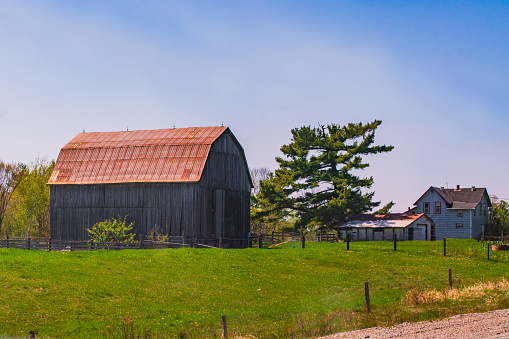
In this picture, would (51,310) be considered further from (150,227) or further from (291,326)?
(150,227)

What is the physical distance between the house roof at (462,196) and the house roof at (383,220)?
270 inches

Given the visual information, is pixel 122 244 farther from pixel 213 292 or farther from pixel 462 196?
pixel 462 196

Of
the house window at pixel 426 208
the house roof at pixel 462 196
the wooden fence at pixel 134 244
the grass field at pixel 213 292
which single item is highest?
the house roof at pixel 462 196

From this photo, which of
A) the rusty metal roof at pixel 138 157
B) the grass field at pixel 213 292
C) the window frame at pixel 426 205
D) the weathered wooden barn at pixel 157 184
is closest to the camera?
the grass field at pixel 213 292

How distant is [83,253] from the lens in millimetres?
32469

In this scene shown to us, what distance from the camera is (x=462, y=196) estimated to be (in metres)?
69.3

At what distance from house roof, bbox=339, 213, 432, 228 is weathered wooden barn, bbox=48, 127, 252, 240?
15741 mm

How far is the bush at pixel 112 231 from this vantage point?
4506cm

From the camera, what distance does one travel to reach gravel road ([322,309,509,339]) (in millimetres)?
17109

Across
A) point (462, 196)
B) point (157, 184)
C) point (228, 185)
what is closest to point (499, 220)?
point (462, 196)

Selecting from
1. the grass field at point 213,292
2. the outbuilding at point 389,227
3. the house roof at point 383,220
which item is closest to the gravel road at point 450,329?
the grass field at point 213,292

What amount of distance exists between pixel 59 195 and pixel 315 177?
2770 centimetres

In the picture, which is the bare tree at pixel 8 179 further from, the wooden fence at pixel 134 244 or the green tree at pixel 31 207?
the wooden fence at pixel 134 244

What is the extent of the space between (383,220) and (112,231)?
28853 millimetres
